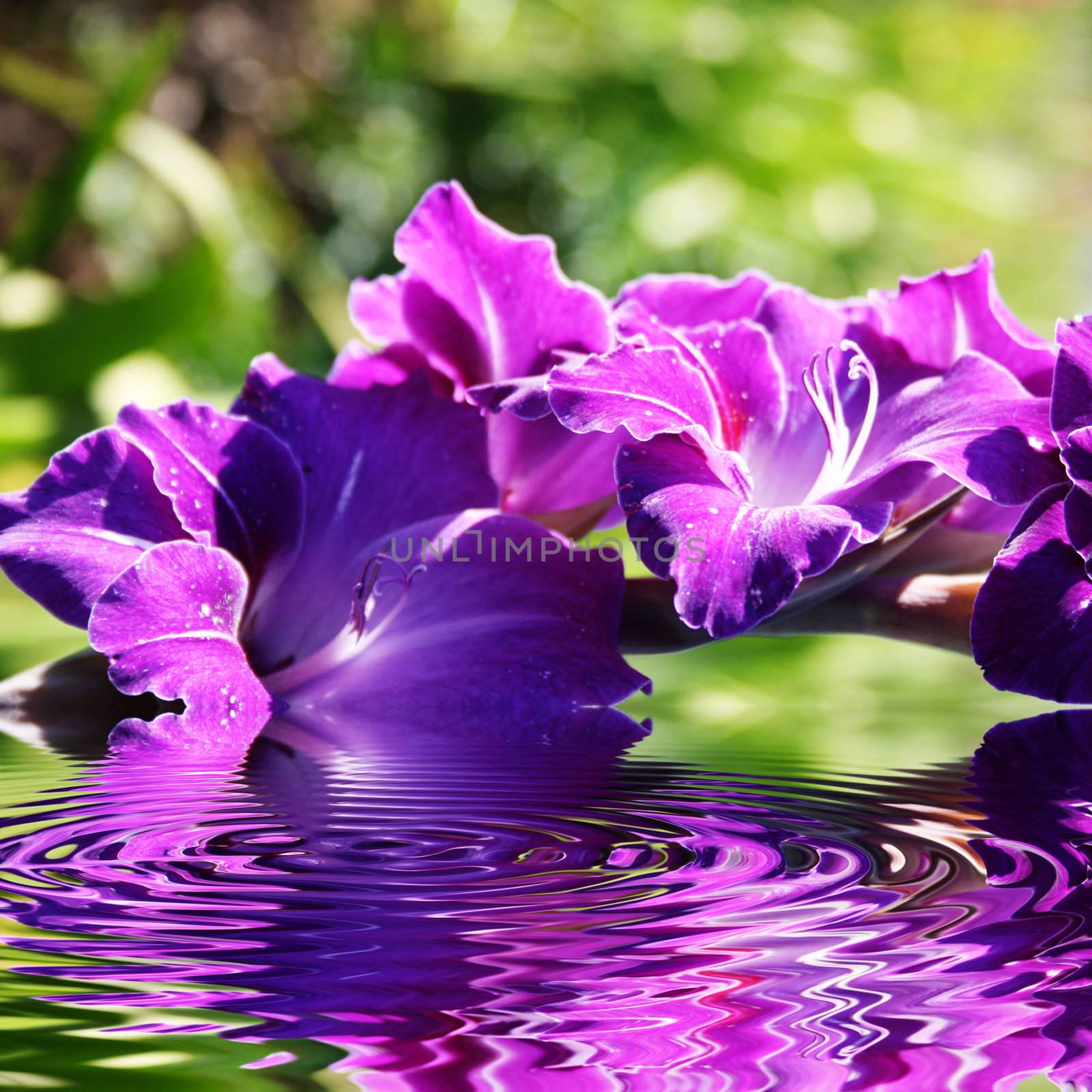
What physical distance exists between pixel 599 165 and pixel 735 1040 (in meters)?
2.12

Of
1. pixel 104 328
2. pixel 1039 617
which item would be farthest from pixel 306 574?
pixel 104 328

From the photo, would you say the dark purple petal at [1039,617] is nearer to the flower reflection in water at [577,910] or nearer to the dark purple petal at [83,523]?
the flower reflection in water at [577,910]

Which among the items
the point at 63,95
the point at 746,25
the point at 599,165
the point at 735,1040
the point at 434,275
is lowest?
the point at 735,1040

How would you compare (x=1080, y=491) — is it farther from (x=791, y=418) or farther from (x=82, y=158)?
(x=82, y=158)

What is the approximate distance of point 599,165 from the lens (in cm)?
212

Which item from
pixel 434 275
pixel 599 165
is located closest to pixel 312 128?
pixel 599 165

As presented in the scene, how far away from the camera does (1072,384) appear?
0.66 ft

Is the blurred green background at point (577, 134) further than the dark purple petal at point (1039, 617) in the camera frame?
Yes

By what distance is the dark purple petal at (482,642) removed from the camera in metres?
0.21

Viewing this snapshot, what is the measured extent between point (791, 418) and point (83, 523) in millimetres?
118

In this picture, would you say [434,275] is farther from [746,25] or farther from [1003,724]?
[746,25]

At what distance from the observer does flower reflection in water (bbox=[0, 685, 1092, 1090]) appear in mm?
109

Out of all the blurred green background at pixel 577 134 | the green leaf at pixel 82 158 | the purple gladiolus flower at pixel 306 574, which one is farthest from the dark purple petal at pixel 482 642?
the blurred green background at pixel 577 134

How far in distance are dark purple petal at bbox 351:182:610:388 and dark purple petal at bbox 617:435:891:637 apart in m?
0.05
